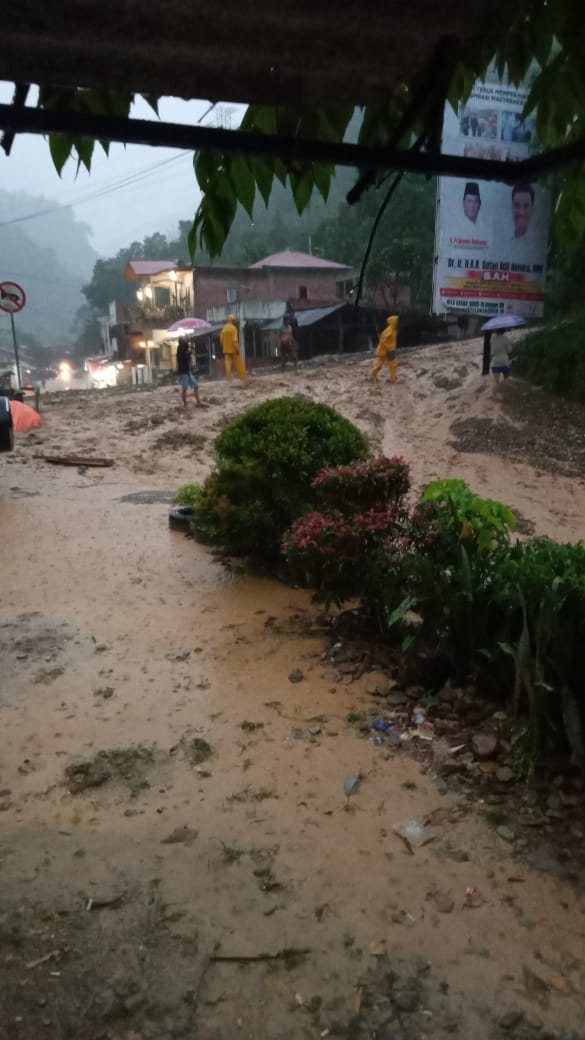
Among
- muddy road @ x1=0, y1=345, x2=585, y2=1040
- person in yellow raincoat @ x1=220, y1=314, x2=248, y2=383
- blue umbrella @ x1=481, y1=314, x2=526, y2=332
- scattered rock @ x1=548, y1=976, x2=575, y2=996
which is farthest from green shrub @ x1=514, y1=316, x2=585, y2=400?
scattered rock @ x1=548, y1=976, x2=575, y2=996

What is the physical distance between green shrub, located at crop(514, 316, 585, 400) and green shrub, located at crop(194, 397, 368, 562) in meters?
10.3

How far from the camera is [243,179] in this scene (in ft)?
5.63

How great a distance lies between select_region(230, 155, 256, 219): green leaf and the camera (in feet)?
5.57

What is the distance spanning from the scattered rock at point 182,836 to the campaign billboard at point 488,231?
1295 cm

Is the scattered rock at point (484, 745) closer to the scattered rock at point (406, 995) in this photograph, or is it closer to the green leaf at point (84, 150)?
the scattered rock at point (406, 995)

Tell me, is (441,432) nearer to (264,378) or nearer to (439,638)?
(264,378)

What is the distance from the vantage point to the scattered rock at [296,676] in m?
4.54

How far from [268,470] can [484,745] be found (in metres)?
3.26

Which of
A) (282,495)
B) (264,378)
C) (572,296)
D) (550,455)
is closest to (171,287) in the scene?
(264,378)

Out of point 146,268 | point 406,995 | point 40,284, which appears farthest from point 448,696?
point 40,284

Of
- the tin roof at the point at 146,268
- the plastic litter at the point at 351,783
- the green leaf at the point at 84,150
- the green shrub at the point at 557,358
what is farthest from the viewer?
the tin roof at the point at 146,268

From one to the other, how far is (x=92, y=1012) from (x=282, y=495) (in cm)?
432

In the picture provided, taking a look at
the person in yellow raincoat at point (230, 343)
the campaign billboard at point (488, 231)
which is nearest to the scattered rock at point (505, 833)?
the campaign billboard at point (488, 231)

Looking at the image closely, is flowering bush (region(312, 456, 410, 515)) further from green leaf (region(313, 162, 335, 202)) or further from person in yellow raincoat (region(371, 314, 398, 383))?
person in yellow raincoat (region(371, 314, 398, 383))
